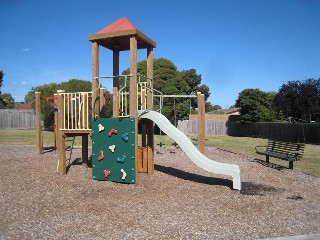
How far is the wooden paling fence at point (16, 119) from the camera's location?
40219 mm

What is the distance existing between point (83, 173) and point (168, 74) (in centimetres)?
3932

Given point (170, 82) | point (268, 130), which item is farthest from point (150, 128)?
point (170, 82)

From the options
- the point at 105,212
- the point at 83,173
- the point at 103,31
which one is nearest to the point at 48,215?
the point at 105,212

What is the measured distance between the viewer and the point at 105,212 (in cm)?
527

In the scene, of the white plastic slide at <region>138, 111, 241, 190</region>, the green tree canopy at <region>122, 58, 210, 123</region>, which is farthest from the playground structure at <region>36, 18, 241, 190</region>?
the green tree canopy at <region>122, 58, 210, 123</region>

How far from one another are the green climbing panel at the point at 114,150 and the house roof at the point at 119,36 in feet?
7.18

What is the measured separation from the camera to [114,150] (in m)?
7.79

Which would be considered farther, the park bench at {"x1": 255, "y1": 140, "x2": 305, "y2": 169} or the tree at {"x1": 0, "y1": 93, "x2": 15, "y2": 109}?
the tree at {"x1": 0, "y1": 93, "x2": 15, "y2": 109}

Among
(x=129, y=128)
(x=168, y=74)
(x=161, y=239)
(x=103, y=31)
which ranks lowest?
(x=161, y=239)

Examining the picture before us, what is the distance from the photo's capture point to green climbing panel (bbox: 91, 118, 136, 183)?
24.9 feet

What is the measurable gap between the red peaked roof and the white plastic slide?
2223 millimetres

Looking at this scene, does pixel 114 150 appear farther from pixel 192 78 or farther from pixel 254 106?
pixel 192 78

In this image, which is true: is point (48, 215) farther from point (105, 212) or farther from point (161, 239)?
point (161, 239)

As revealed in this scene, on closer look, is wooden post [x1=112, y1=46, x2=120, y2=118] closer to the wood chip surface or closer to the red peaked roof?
the red peaked roof
